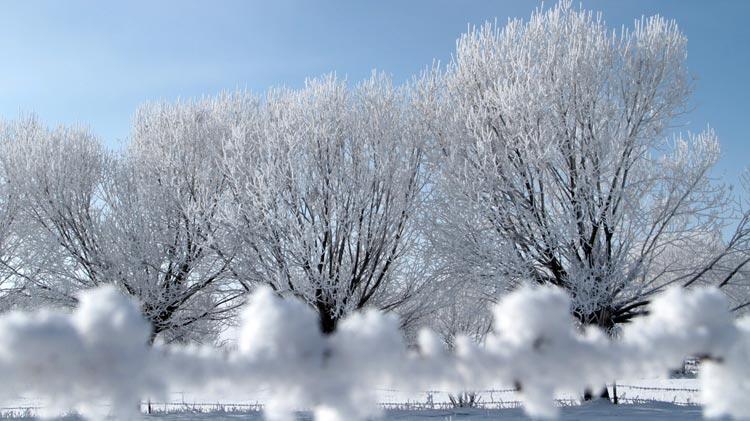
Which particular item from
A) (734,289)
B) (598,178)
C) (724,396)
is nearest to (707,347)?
(724,396)

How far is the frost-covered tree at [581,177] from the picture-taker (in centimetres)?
1188

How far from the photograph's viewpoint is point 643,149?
41.1 ft

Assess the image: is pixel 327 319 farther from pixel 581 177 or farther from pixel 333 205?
pixel 581 177

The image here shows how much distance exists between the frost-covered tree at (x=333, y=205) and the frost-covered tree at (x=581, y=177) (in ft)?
3.85

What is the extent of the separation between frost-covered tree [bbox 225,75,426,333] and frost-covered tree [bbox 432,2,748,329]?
1.17m

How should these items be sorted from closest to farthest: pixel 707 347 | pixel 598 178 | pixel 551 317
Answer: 1. pixel 551 317
2. pixel 707 347
3. pixel 598 178

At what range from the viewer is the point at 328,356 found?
1.24 meters

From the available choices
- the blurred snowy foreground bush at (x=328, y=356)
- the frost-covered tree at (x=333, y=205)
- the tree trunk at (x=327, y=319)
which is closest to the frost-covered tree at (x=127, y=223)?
the frost-covered tree at (x=333, y=205)

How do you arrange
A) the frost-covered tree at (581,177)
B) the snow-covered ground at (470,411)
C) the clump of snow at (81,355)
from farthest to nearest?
the frost-covered tree at (581,177) → the snow-covered ground at (470,411) → the clump of snow at (81,355)

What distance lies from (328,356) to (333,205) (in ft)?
38.1

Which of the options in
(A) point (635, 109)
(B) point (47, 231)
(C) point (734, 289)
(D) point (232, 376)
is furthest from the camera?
(B) point (47, 231)

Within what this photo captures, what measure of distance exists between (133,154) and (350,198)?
9235 millimetres

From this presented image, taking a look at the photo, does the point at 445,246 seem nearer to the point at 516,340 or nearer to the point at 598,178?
the point at 598,178

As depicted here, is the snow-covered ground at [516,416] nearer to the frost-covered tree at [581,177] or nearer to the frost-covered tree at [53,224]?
the frost-covered tree at [581,177]
